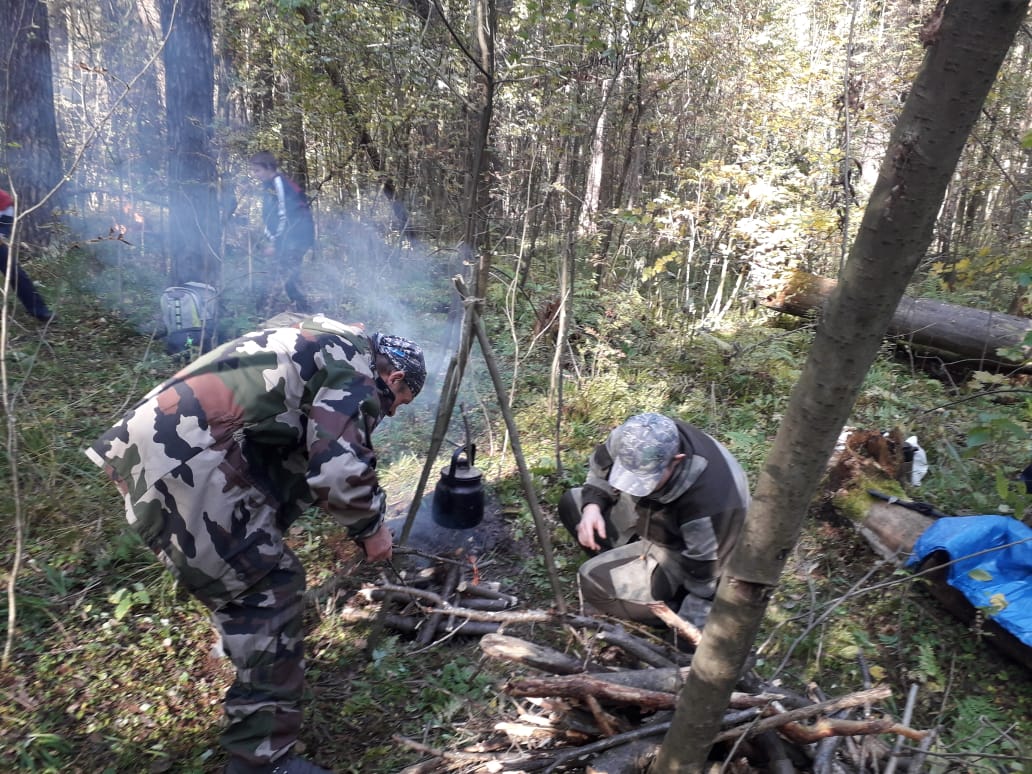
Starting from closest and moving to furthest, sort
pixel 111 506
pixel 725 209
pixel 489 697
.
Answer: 1. pixel 489 697
2. pixel 111 506
3. pixel 725 209

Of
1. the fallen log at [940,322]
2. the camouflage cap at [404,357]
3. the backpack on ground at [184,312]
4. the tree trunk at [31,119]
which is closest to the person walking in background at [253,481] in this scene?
the camouflage cap at [404,357]

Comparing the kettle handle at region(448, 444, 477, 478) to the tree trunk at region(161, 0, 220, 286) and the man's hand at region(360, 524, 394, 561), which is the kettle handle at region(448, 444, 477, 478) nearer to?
the man's hand at region(360, 524, 394, 561)

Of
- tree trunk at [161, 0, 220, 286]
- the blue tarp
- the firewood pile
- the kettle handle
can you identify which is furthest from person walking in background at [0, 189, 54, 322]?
the blue tarp

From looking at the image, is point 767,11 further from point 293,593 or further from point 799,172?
point 293,593

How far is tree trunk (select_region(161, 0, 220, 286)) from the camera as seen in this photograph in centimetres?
696

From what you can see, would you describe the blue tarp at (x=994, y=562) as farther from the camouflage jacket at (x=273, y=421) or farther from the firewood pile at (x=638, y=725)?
the camouflage jacket at (x=273, y=421)

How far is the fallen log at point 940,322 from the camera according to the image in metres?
6.29

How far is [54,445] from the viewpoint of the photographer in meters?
3.94

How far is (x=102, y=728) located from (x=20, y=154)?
24.0 feet

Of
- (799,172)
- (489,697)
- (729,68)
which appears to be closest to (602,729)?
(489,697)

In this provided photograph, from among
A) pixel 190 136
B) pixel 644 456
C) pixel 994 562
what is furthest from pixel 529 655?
pixel 190 136

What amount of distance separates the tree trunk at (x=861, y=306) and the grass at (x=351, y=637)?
3.42 feet

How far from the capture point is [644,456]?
2859mm

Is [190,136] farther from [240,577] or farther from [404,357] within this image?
[240,577]
